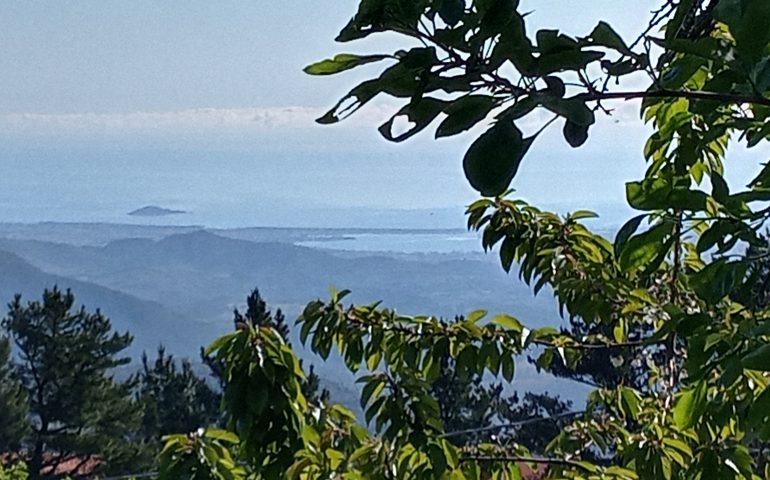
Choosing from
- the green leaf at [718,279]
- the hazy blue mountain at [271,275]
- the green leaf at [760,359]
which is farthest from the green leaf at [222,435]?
the green leaf at [760,359]

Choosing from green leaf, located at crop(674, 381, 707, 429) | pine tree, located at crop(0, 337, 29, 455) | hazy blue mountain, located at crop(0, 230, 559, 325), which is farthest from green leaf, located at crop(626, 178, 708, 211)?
pine tree, located at crop(0, 337, 29, 455)

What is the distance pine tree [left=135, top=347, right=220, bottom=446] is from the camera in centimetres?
1088

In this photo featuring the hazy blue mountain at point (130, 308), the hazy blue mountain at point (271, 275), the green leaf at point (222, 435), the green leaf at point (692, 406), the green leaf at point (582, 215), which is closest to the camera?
the green leaf at point (692, 406)

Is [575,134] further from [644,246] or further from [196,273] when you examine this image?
[196,273]

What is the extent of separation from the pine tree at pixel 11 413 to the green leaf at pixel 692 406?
1082 cm

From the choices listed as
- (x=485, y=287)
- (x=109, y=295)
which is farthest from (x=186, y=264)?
(x=485, y=287)

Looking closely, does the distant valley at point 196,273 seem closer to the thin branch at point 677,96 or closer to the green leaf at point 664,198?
the green leaf at point 664,198

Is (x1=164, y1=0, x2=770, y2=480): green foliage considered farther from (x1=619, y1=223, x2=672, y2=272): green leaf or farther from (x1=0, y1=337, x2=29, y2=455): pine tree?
(x1=0, y1=337, x2=29, y2=455): pine tree

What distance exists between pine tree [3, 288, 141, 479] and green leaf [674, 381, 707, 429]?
1064cm

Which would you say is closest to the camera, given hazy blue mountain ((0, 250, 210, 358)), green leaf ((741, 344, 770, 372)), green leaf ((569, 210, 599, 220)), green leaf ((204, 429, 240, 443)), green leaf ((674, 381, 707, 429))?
green leaf ((741, 344, 770, 372))

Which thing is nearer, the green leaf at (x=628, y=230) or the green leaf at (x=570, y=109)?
the green leaf at (x=570, y=109)

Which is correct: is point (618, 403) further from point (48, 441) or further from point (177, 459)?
point (48, 441)

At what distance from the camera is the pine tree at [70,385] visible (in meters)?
11.1

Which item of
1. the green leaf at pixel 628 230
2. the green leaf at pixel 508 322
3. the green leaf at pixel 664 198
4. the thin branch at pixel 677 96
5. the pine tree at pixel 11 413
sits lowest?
the pine tree at pixel 11 413
